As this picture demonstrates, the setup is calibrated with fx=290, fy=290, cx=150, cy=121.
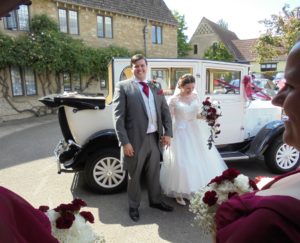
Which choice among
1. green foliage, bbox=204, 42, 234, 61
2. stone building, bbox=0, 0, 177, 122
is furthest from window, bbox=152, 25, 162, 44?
green foliage, bbox=204, 42, 234, 61

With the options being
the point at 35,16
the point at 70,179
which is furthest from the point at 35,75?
the point at 70,179

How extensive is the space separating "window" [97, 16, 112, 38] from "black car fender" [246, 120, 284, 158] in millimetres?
13229

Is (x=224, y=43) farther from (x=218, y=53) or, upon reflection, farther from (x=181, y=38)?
(x=181, y=38)

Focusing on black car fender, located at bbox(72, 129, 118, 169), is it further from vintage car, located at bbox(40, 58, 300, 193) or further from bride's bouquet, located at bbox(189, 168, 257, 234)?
bride's bouquet, located at bbox(189, 168, 257, 234)

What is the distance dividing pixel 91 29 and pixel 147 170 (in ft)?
44.7

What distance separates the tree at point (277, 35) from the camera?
19.1 m

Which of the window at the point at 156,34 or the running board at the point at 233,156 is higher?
the window at the point at 156,34

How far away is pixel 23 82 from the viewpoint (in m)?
13.6

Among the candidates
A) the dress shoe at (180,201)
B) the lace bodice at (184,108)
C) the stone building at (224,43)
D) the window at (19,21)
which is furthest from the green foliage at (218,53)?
the dress shoe at (180,201)

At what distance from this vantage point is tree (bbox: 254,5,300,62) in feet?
62.8

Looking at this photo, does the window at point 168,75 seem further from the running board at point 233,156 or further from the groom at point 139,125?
the running board at point 233,156

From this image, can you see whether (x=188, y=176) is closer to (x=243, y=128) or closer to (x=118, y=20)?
(x=243, y=128)

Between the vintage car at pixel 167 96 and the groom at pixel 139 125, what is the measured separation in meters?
0.80

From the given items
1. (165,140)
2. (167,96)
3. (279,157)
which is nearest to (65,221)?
(165,140)
